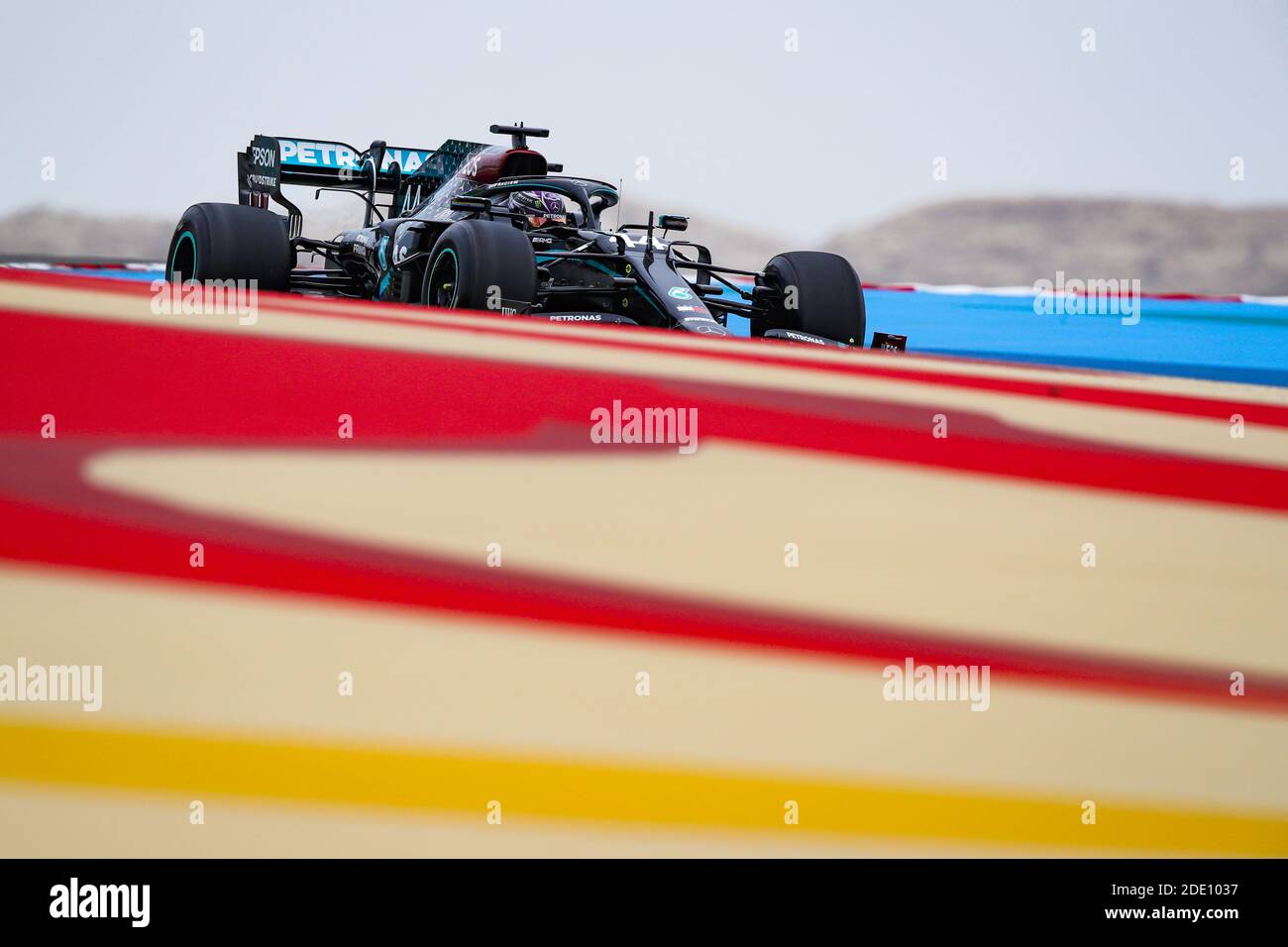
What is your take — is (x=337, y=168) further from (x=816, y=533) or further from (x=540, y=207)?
(x=816, y=533)

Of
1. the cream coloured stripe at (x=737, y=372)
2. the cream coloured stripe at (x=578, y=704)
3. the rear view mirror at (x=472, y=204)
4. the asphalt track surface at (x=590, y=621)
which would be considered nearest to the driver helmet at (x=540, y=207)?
the rear view mirror at (x=472, y=204)

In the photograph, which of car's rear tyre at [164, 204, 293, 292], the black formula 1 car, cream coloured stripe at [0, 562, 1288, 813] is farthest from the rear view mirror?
cream coloured stripe at [0, 562, 1288, 813]

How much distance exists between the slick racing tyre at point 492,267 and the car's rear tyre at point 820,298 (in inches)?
49.0

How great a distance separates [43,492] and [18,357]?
2.15ft

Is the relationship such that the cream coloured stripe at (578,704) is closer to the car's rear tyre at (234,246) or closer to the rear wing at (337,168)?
the car's rear tyre at (234,246)

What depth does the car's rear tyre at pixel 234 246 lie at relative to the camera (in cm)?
535

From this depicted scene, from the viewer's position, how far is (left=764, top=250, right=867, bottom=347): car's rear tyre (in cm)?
536

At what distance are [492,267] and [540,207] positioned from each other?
1140 mm

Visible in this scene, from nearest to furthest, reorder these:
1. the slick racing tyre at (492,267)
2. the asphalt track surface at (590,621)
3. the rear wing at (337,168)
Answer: the asphalt track surface at (590,621), the slick racing tyre at (492,267), the rear wing at (337,168)

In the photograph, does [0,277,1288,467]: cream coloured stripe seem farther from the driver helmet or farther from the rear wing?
the rear wing

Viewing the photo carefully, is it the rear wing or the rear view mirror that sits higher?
the rear wing

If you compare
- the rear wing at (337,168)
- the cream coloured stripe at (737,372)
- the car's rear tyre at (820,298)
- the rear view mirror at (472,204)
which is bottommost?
the cream coloured stripe at (737,372)
